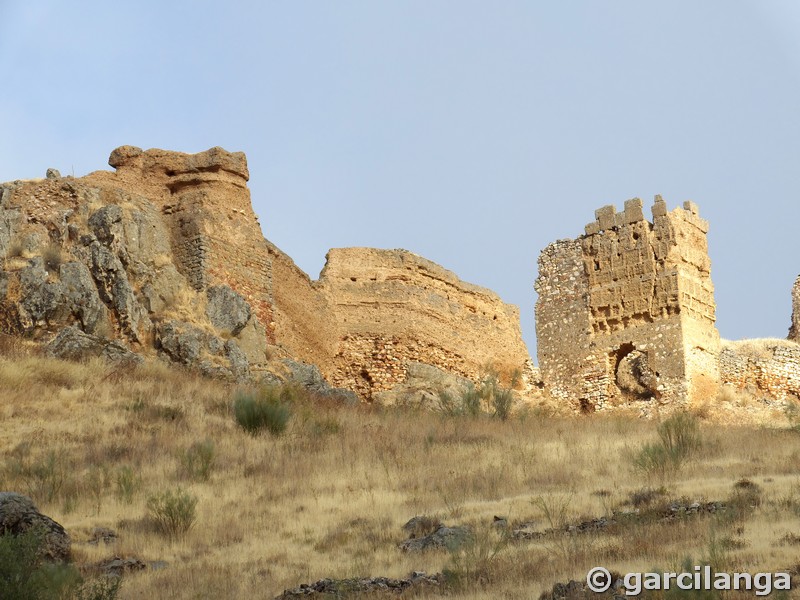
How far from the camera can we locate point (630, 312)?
24562mm

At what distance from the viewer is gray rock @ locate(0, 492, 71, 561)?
1069 centimetres

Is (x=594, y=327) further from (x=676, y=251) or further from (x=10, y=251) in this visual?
(x=10, y=251)

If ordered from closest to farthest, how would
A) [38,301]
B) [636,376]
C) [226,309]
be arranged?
1. [38,301]
2. [226,309]
3. [636,376]

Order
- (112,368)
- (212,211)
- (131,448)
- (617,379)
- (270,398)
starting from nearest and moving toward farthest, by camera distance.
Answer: (131,448) < (270,398) < (112,368) < (212,211) < (617,379)

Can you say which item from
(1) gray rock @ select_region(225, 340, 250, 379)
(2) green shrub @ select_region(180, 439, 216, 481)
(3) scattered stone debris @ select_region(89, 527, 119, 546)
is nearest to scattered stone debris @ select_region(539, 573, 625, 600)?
(3) scattered stone debris @ select_region(89, 527, 119, 546)

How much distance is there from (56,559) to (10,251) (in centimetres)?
1105

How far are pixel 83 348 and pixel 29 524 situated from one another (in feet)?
29.3

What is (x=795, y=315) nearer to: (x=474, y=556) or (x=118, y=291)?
(x=118, y=291)

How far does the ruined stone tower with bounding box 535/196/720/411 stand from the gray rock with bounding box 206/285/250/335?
23.9ft

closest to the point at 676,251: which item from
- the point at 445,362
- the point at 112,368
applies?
the point at 445,362

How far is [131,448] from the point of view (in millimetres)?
15578

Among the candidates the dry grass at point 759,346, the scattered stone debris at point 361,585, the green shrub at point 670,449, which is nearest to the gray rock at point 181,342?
the green shrub at point 670,449

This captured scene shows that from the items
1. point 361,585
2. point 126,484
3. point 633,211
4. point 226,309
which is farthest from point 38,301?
point 633,211

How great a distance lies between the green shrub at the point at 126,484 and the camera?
1355cm
